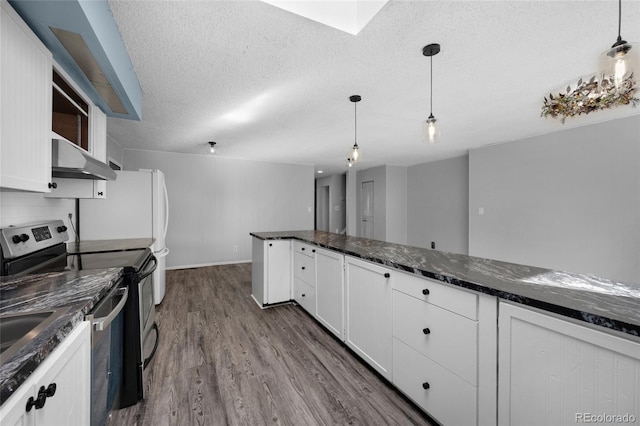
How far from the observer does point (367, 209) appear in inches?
310

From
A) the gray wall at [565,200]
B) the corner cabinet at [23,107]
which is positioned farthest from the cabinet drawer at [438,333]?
the gray wall at [565,200]

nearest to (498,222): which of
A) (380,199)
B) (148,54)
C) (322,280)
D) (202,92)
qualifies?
(380,199)

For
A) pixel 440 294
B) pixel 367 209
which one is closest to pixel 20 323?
pixel 440 294

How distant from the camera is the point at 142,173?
10.4 feet

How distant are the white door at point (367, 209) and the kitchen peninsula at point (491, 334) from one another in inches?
219

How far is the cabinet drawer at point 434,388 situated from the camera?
130 centimetres

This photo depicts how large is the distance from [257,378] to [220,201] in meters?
4.45

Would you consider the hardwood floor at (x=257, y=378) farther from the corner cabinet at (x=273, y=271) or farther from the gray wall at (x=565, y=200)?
the gray wall at (x=565, y=200)

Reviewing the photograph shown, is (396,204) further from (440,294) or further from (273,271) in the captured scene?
(440,294)

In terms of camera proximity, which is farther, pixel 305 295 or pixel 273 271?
pixel 273 271

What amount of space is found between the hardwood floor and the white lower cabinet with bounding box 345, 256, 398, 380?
14 centimetres

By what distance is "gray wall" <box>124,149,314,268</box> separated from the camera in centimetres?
530

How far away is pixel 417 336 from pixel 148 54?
8.54 ft

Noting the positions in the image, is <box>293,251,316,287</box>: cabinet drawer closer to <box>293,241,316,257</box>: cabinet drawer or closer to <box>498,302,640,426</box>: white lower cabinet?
<box>293,241,316,257</box>: cabinet drawer
